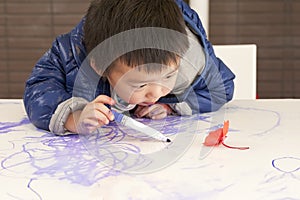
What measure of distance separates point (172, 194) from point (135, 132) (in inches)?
11.3

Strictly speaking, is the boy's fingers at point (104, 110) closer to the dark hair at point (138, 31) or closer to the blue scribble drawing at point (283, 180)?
the dark hair at point (138, 31)

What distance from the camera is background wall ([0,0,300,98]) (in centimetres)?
204

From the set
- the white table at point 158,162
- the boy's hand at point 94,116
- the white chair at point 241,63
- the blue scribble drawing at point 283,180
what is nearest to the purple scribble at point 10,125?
the white table at point 158,162

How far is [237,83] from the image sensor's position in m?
1.38

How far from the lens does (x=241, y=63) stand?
4.49 feet

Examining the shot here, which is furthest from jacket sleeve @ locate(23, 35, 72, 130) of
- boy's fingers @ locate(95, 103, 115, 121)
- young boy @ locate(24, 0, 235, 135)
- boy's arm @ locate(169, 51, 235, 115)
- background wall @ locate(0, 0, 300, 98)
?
background wall @ locate(0, 0, 300, 98)

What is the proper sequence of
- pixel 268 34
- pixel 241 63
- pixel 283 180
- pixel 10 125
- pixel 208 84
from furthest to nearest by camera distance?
pixel 268 34 → pixel 241 63 → pixel 208 84 → pixel 10 125 → pixel 283 180

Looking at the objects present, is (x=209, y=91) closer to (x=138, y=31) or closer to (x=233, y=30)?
(x=138, y=31)

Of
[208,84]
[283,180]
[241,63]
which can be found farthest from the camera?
[241,63]

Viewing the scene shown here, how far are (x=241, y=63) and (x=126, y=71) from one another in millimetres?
551

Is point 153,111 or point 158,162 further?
point 153,111

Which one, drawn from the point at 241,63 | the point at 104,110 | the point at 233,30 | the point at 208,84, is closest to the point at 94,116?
the point at 104,110

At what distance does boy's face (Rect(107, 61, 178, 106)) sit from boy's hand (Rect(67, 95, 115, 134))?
54 mm

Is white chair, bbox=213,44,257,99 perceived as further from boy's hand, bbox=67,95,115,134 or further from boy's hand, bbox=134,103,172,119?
boy's hand, bbox=67,95,115,134
